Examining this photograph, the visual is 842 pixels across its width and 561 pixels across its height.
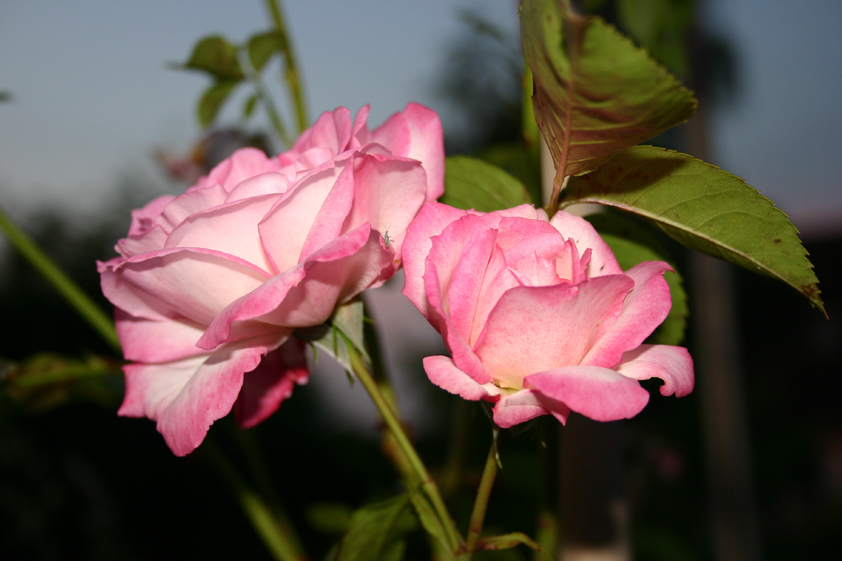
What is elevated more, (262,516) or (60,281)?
(60,281)

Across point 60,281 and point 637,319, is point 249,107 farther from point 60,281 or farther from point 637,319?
point 637,319

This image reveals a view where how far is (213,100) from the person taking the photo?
0.40 metres

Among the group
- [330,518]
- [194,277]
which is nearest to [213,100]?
[194,277]

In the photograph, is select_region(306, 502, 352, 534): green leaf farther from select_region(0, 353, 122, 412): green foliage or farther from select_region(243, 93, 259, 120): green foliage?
select_region(243, 93, 259, 120): green foliage

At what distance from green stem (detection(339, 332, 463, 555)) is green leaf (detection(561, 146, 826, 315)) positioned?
105 millimetres

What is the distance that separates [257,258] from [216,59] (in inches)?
9.5

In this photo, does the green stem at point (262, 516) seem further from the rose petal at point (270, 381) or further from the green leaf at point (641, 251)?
the green leaf at point (641, 251)

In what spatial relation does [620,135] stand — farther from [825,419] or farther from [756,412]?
[825,419]

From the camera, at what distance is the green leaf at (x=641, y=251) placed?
0.23 metres

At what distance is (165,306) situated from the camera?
0.69 ft

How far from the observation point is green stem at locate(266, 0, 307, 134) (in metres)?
0.38

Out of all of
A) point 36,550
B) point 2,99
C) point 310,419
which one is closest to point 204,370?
point 2,99

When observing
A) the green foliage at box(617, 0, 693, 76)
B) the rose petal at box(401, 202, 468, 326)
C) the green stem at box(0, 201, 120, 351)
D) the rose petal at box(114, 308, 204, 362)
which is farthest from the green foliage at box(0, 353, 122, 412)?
the green foliage at box(617, 0, 693, 76)

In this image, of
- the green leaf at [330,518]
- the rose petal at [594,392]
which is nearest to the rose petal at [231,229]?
the rose petal at [594,392]
